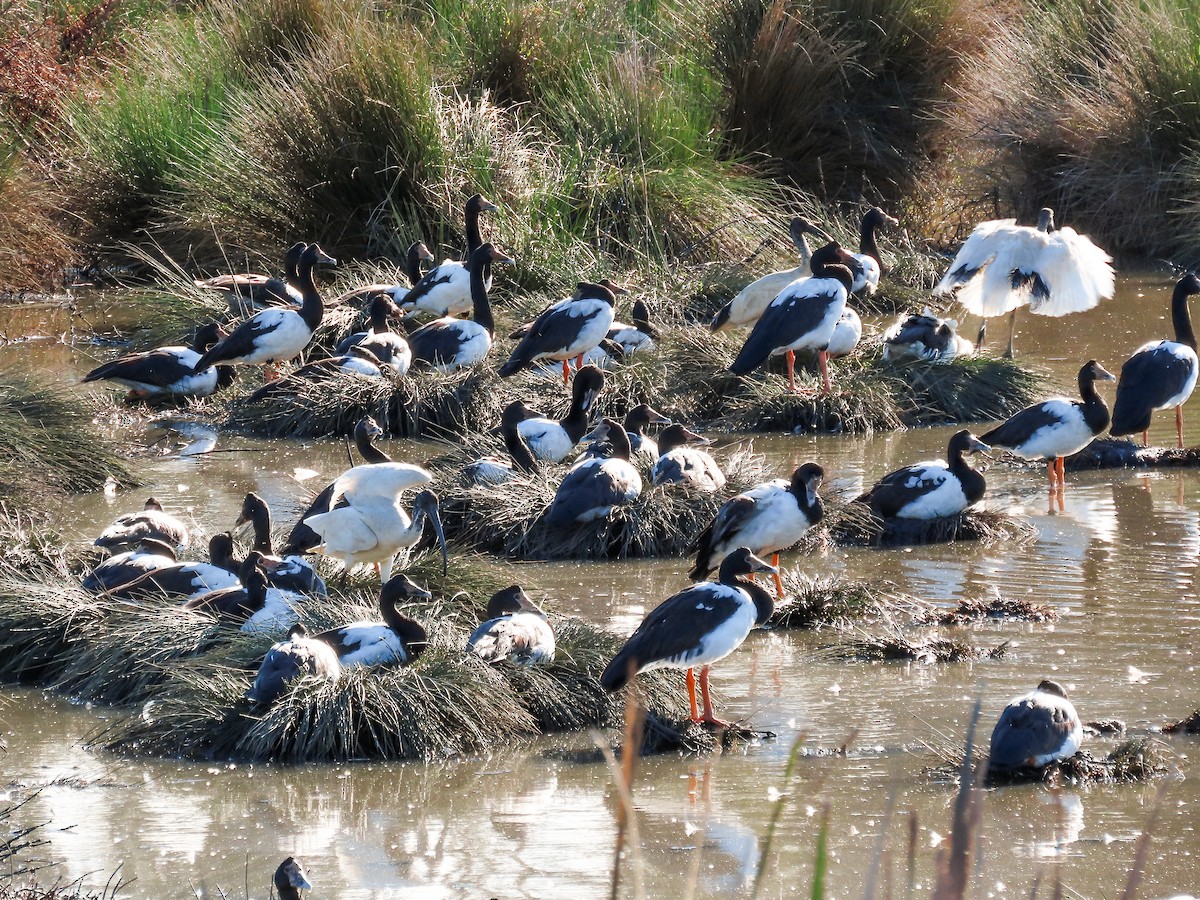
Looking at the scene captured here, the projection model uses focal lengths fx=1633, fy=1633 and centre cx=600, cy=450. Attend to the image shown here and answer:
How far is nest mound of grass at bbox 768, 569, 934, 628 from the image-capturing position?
7.12 meters

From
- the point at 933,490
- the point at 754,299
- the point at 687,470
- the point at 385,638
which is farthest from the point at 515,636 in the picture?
the point at 754,299

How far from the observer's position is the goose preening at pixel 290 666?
5766 millimetres

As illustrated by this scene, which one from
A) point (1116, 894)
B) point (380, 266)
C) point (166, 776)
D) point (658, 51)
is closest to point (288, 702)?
point (166, 776)

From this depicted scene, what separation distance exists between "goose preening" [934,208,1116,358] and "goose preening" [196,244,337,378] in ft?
15.9

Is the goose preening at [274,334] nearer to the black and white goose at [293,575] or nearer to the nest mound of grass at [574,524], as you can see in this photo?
the nest mound of grass at [574,524]

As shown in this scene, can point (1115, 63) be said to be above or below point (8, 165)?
above

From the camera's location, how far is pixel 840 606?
23.6 feet

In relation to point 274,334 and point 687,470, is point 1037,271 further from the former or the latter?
point 274,334

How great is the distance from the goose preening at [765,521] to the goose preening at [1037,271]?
505cm

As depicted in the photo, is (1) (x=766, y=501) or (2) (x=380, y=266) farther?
(2) (x=380, y=266)

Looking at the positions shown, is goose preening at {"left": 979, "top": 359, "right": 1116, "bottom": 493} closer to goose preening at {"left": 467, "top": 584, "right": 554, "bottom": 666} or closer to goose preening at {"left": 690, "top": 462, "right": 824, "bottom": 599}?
goose preening at {"left": 690, "top": 462, "right": 824, "bottom": 599}

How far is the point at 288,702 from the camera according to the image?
18.8ft

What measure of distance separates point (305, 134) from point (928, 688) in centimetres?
936

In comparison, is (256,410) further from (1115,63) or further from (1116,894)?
(1115,63)
